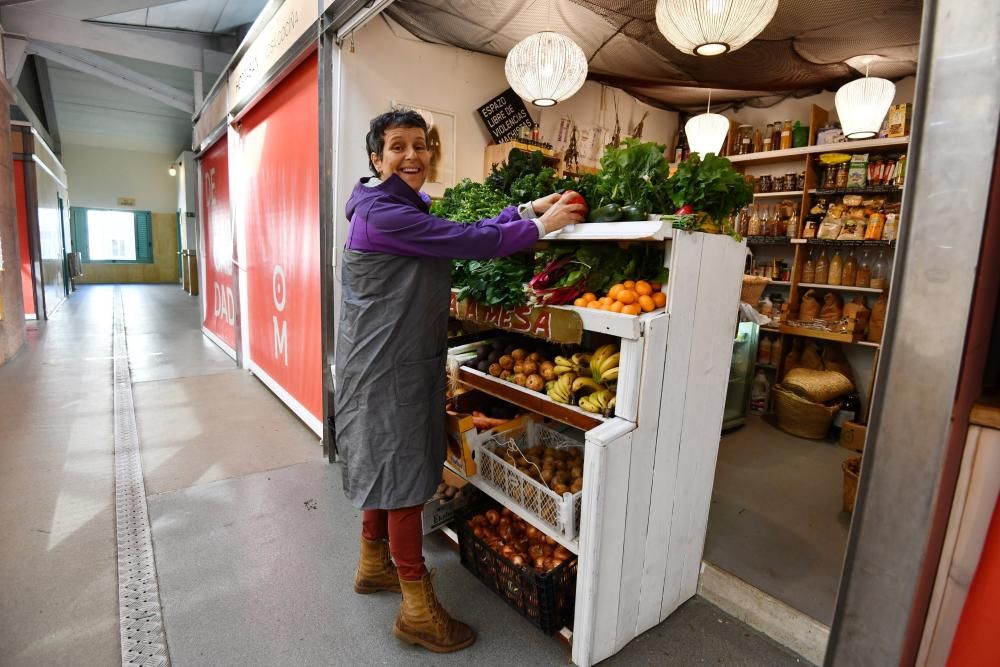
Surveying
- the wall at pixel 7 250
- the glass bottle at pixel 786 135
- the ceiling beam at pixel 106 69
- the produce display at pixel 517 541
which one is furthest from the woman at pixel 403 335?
the ceiling beam at pixel 106 69

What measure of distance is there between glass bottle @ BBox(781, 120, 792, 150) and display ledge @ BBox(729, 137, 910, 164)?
9cm

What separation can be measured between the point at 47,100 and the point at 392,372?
1519 cm

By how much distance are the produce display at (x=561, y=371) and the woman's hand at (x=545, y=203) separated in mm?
580

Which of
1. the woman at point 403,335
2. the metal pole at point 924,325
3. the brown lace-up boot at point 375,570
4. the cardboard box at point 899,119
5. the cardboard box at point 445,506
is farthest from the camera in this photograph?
the cardboard box at point 899,119

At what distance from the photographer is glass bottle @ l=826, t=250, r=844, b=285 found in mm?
4484

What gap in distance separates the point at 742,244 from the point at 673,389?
0.62m

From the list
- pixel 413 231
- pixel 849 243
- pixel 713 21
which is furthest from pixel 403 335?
pixel 849 243

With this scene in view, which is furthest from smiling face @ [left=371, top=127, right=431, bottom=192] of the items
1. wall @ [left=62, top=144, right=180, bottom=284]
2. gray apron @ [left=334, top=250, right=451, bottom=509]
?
wall @ [left=62, top=144, right=180, bottom=284]

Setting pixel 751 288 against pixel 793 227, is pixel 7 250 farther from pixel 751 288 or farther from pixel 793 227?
pixel 793 227

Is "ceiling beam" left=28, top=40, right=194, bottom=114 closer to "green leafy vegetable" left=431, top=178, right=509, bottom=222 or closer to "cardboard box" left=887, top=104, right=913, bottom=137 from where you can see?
"green leafy vegetable" left=431, top=178, right=509, bottom=222

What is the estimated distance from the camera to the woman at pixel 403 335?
172 centimetres

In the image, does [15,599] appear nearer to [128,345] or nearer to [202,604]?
[202,604]

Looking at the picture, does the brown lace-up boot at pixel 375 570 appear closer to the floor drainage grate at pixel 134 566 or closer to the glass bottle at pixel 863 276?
the floor drainage grate at pixel 134 566

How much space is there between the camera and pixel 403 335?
1.77 m
